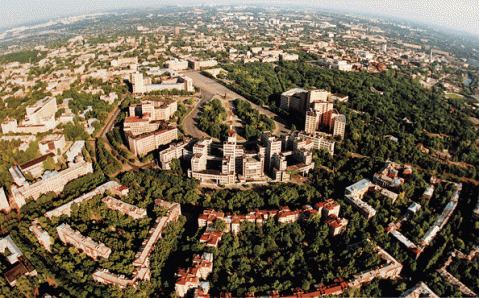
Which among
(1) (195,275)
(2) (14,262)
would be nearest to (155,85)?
(2) (14,262)

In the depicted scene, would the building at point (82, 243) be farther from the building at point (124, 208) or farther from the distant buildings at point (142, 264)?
the building at point (124, 208)

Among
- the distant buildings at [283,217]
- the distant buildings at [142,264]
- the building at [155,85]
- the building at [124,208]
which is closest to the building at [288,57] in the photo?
the building at [155,85]

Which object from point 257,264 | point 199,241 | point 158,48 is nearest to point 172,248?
point 199,241

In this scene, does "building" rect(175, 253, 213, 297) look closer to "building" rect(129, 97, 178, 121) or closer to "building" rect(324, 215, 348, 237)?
"building" rect(324, 215, 348, 237)

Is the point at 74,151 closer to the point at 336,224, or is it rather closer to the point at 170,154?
the point at 170,154

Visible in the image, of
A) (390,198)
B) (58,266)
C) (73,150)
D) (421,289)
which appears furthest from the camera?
(73,150)

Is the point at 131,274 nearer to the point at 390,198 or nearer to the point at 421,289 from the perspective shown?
the point at 421,289
